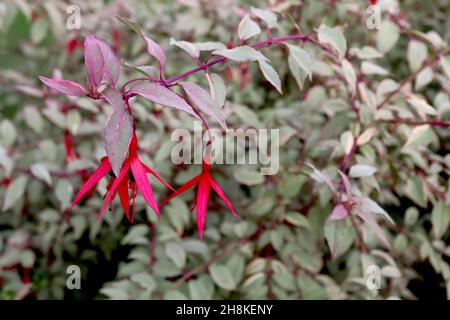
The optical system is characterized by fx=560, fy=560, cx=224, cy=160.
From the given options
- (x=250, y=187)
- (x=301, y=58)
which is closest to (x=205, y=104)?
(x=301, y=58)

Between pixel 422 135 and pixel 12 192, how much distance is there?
0.78 meters

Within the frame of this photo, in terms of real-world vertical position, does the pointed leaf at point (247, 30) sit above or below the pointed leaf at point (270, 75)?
above

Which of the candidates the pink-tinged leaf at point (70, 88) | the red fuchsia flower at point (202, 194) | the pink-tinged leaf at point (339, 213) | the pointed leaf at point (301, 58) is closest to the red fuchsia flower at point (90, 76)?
the pink-tinged leaf at point (70, 88)

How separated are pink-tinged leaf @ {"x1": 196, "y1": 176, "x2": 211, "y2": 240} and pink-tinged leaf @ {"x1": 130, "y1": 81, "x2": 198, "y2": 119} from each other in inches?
3.7

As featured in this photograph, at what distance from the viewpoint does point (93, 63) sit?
1.86ft

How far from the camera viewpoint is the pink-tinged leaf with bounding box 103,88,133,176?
0.50 m

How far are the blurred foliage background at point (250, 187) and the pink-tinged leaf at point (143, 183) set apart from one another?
43 cm

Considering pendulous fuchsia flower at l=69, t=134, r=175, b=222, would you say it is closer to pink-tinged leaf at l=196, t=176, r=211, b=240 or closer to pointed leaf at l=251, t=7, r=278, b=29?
pink-tinged leaf at l=196, t=176, r=211, b=240

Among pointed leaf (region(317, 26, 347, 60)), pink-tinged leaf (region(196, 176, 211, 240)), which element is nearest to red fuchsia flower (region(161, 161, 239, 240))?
pink-tinged leaf (region(196, 176, 211, 240))

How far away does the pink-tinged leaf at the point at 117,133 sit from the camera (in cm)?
50

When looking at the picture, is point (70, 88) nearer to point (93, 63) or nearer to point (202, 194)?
point (93, 63)

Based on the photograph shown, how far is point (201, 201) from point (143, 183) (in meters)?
0.07

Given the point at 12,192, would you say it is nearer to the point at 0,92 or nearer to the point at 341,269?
the point at 0,92

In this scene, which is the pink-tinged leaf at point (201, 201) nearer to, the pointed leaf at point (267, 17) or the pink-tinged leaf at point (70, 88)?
the pink-tinged leaf at point (70, 88)
